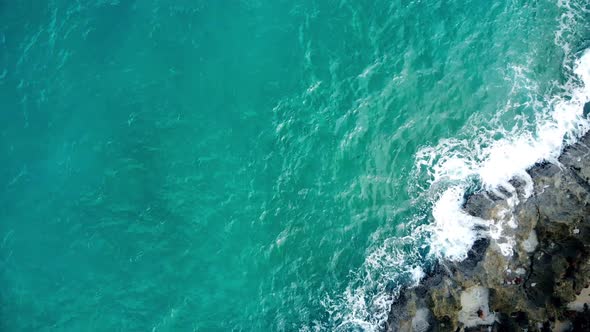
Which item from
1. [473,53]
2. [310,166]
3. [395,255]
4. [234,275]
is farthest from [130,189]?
[473,53]

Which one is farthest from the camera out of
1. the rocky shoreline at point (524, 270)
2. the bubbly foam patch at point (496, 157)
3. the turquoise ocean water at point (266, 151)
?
the bubbly foam patch at point (496, 157)

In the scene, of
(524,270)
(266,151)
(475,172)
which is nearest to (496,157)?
(475,172)

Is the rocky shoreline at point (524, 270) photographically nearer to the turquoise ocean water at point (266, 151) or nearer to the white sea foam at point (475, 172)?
the white sea foam at point (475, 172)

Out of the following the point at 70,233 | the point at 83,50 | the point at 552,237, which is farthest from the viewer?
the point at 83,50

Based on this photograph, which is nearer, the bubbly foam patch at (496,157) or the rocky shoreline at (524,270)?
the rocky shoreline at (524,270)

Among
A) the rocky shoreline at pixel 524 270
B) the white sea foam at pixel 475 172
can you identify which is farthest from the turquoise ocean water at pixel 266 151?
the rocky shoreline at pixel 524 270

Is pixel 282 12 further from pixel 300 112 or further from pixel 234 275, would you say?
pixel 234 275
